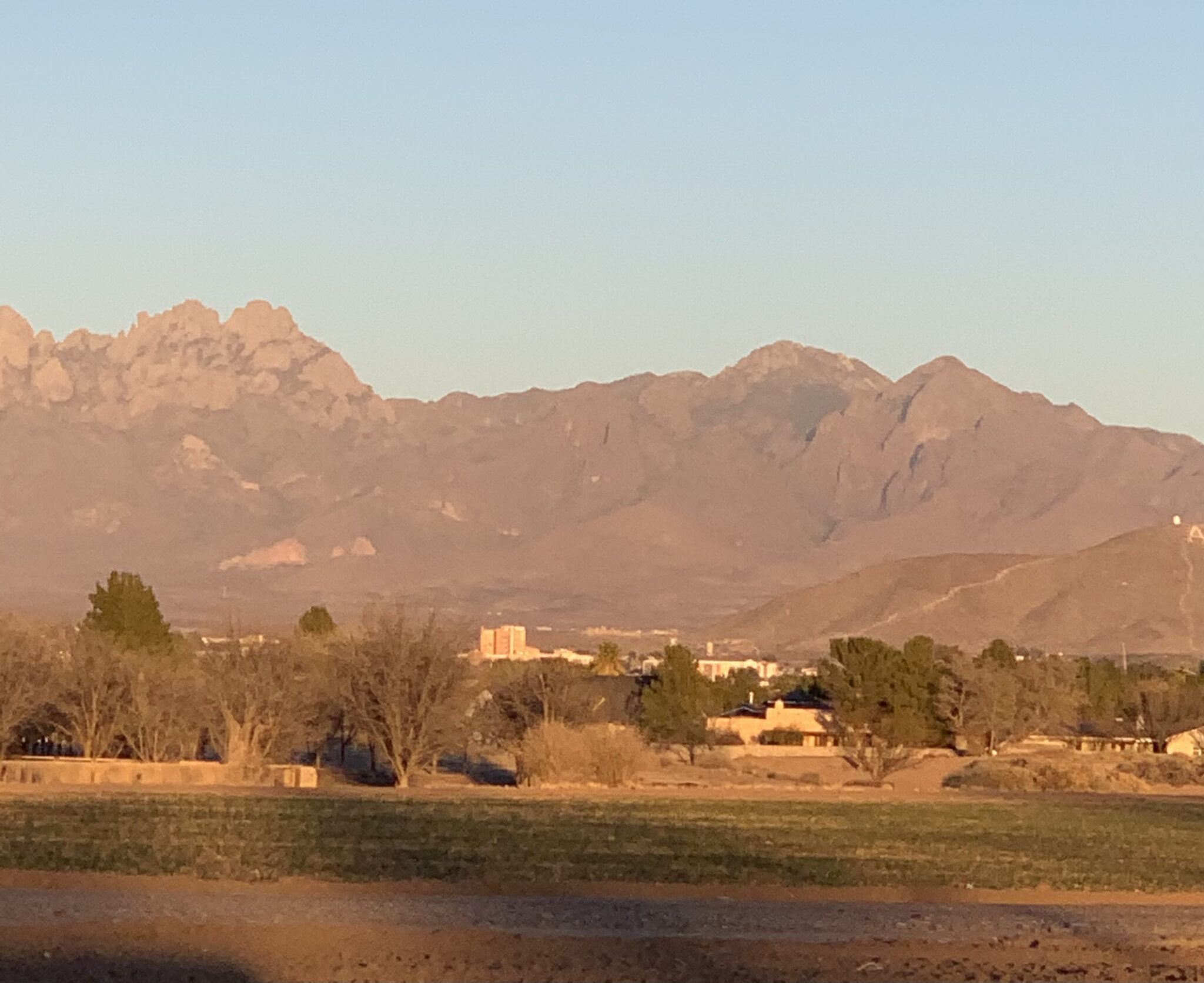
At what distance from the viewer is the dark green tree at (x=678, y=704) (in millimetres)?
87312

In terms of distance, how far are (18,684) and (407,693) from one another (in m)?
12.4

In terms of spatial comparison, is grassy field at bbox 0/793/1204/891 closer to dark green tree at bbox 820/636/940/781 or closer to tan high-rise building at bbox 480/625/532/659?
dark green tree at bbox 820/636/940/781

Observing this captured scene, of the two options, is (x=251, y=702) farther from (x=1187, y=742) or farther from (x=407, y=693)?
(x=1187, y=742)

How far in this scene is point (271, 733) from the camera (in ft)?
216

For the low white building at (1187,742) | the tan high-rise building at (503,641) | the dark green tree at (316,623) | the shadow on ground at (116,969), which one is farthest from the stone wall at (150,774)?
the tan high-rise building at (503,641)

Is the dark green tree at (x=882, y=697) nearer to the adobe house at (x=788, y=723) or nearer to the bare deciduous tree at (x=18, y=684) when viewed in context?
the adobe house at (x=788, y=723)

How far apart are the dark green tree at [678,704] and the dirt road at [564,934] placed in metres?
55.5

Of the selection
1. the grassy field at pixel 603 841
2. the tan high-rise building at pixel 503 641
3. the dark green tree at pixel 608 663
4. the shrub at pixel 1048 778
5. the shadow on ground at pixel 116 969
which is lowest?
the shadow on ground at pixel 116 969

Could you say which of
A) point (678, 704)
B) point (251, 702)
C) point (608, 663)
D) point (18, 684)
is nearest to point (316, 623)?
point (678, 704)

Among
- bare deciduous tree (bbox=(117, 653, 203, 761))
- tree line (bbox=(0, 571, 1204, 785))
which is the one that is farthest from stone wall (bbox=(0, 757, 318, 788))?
bare deciduous tree (bbox=(117, 653, 203, 761))

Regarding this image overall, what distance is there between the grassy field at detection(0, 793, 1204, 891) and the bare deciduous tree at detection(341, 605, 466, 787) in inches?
460

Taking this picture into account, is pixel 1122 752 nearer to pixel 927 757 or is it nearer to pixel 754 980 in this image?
pixel 927 757

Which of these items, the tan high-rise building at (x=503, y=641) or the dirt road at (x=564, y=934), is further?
the tan high-rise building at (x=503, y=641)

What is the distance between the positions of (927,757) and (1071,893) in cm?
5262
